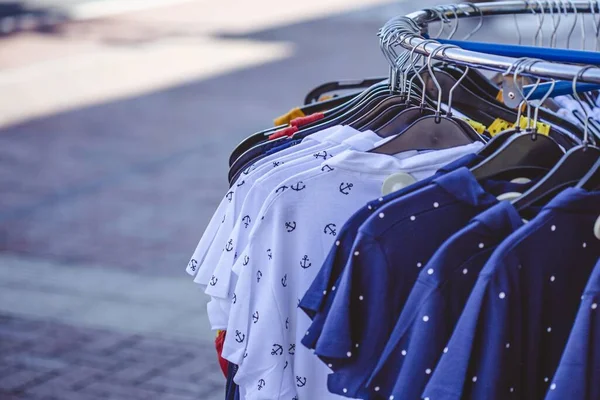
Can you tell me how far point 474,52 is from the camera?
1904 mm

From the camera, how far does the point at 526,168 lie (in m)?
1.86

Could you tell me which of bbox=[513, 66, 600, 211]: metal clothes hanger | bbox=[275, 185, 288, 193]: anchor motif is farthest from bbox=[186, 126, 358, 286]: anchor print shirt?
bbox=[513, 66, 600, 211]: metal clothes hanger

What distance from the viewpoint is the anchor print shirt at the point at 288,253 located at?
6.65 ft

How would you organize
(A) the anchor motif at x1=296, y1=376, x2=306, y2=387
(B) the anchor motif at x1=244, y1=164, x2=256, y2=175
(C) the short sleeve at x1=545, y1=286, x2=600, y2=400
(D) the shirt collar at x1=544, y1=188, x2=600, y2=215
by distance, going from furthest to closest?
1. (B) the anchor motif at x1=244, y1=164, x2=256, y2=175
2. (A) the anchor motif at x1=296, y1=376, x2=306, y2=387
3. (D) the shirt collar at x1=544, y1=188, x2=600, y2=215
4. (C) the short sleeve at x1=545, y1=286, x2=600, y2=400

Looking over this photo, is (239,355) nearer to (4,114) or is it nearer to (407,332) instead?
(407,332)

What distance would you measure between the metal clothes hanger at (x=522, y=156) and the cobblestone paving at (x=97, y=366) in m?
2.59

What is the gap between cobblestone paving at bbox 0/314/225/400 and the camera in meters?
4.17

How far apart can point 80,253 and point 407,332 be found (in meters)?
4.51

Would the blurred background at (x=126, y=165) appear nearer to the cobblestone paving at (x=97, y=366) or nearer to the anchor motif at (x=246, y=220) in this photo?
the cobblestone paving at (x=97, y=366)

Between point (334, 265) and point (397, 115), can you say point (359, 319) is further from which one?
point (397, 115)

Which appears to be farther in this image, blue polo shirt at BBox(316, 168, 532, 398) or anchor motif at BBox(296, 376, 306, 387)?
anchor motif at BBox(296, 376, 306, 387)

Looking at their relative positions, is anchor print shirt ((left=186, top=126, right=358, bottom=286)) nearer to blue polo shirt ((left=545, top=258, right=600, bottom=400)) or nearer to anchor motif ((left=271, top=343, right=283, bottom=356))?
anchor motif ((left=271, top=343, right=283, bottom=356))

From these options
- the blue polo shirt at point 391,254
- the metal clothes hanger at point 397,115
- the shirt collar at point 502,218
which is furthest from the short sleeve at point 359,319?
the metal clothes hanger at point 397,115

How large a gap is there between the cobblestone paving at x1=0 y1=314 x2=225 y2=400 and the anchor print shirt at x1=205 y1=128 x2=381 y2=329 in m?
2.04
